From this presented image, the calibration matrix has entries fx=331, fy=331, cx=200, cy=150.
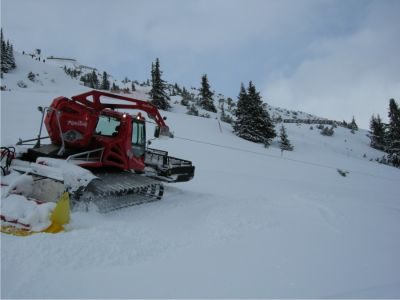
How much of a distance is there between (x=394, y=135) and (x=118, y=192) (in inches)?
1310

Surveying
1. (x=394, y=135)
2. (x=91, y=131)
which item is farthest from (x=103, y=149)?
(x=394, y=135)

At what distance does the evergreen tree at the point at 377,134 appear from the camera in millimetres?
33406

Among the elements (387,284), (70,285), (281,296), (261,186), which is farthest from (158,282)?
(261,186)

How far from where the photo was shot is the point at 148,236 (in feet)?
17.9

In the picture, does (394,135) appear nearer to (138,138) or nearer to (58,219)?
(138,138)

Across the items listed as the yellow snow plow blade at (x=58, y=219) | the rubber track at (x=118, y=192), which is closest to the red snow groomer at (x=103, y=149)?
the rubber track at (x=118, y=192)

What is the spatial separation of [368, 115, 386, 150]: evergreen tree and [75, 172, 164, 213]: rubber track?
3001 cm

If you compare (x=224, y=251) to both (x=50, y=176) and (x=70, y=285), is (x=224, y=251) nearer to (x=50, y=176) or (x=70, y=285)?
(x=70, y=285)

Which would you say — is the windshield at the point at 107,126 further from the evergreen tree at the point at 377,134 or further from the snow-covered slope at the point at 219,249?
the evergreen tree at the point at 377,134

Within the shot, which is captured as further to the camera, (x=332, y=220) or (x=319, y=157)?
(x=319, y=157)

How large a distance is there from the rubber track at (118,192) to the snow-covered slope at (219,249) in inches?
16.4

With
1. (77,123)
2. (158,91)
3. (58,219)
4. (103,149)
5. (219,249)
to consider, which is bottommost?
(219,249)

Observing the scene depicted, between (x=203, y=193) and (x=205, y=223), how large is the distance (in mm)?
3159

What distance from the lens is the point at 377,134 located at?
117 ft
